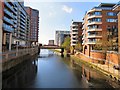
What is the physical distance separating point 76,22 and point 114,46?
45000 mm

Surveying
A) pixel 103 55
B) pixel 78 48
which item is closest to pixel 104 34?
pixel 103 55

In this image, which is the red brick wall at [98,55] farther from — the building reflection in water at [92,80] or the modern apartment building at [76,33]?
the modern apartment building at [76,33]

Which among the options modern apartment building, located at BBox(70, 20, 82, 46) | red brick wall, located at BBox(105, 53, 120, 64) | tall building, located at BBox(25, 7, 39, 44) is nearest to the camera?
red brick wall, located at BBox(105, 53, 120, 64)

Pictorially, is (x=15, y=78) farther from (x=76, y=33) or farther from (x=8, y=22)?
(x=76, y=33)

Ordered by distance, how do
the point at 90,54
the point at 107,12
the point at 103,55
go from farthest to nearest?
the point at 107,12 < the point at 90,54 < the point at 103,55

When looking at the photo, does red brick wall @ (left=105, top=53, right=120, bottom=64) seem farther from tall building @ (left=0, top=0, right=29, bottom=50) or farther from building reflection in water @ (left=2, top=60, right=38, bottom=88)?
tall building @ (left=0, top=0, right=29, bottom=50)

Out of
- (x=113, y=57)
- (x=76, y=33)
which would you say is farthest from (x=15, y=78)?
(x=76, y=33)

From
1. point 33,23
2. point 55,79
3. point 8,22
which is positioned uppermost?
point 33,23

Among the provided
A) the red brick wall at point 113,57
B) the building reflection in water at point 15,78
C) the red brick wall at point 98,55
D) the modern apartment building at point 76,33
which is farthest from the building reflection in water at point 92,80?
the modern apartment building at point 76,33

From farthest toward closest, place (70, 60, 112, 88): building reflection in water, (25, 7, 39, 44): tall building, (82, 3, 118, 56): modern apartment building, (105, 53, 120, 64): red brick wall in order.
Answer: (25, 7, 39, 44): tall building → (82, 3, 118, 56): modern apartment building → (105, 53, 120, 64): red brick wall → (70, 60, 112, 88): building reflection in water

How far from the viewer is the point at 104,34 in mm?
45219

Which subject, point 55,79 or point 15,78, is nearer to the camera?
point 15,78

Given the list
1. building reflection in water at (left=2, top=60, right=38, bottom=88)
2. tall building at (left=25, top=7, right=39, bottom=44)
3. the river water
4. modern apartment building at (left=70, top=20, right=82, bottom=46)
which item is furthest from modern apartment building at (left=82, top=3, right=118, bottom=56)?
tall building at (left=25, top=7, right=39, bottom=44)

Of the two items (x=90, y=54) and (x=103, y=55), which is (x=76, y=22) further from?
(x=103, y=55)
